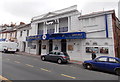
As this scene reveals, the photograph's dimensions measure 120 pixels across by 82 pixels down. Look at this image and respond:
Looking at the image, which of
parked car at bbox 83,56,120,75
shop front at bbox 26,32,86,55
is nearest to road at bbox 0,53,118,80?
parked car at bbox 83,56,120,75

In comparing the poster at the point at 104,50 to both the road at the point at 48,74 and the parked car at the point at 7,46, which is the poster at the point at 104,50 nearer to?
the road at the point at 48,74

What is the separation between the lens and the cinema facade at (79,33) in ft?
39.0

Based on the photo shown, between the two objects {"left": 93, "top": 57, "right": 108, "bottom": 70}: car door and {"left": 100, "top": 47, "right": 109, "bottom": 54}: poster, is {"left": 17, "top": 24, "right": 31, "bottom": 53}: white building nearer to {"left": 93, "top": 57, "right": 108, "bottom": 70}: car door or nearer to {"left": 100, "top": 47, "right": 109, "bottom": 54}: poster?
{"left": 100, "top": 47, "right": 109, "bottom": 54}: poster

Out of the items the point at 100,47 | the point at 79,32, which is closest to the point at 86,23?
the point at 79,32

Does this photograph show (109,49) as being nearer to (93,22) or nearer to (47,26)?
(93,22)

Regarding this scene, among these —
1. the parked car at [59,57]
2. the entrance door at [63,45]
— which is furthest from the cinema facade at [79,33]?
the parked car at [59,57]

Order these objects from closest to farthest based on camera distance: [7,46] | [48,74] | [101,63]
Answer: [48,74] < [101,63] < [7,46]

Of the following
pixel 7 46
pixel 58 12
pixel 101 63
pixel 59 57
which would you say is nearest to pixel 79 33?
pixel 59 57

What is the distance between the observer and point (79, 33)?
13.4 meters

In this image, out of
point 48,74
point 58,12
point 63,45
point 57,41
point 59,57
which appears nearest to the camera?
point 48,74

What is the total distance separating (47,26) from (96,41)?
1096 centimetres

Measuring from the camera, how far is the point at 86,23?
13.8m

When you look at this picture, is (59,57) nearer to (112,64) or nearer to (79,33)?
(79,33)

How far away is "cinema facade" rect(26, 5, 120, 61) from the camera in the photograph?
11887 millimetres
